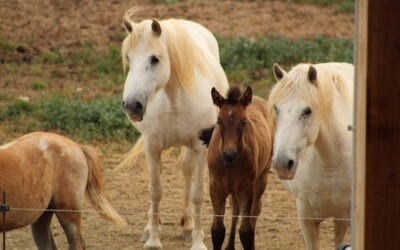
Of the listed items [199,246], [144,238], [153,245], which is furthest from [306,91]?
[144,238]

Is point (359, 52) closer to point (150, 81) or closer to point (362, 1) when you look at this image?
point (362, 1)

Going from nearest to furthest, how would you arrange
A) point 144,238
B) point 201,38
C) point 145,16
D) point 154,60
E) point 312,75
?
point 312,75
point 154,60
point 144,238
point 201,38
point 145,16

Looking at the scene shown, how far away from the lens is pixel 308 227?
642 cm

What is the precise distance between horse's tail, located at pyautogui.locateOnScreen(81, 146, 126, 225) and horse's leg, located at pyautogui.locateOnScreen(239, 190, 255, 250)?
0.80 m

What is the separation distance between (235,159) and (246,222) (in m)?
0.51

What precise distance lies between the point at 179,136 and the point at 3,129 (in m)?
3.75

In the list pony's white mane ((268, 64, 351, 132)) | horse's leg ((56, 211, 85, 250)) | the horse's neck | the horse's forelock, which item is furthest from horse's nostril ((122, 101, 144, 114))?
the horse's neck

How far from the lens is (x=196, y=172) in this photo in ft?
25.7

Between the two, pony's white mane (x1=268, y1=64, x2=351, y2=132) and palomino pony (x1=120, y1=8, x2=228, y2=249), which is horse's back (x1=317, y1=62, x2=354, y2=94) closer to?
pony's white mane (x1=268, y1=64, x2=351, y2=132)

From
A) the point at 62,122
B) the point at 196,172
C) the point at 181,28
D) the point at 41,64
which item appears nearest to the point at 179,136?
the point at 196,172

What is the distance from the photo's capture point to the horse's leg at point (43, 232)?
684 cm

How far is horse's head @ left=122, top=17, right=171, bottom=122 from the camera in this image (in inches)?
287

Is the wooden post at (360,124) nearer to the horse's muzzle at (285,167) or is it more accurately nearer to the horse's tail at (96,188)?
the horse's muzzle at (285,167)

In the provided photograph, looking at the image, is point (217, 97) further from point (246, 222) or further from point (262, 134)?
point (246, 222)
